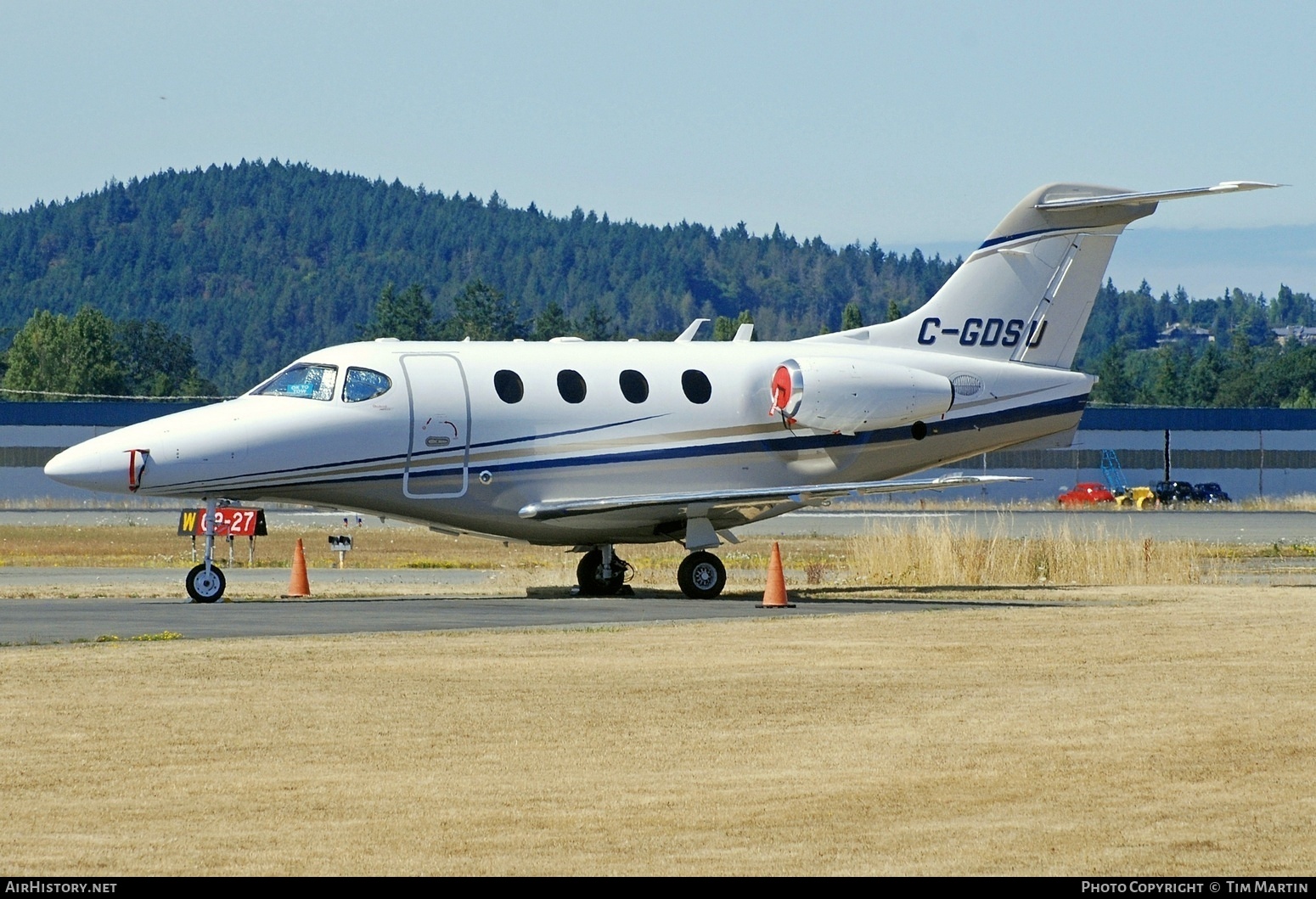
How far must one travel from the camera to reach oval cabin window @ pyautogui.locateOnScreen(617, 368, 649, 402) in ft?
85.6

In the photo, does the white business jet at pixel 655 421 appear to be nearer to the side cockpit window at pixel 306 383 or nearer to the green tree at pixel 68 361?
the side cockpit window at pixel 306 383

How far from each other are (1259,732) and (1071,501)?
73.1 meters

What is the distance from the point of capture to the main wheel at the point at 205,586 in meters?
24.2

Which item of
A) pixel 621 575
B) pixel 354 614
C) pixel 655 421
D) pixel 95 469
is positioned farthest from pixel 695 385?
pixel 95 469

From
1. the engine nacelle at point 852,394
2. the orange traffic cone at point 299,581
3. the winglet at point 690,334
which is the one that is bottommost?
the orange traffic cone at point 299,581

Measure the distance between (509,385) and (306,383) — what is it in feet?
9.09

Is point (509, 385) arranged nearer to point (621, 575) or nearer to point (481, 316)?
point (621, 575)

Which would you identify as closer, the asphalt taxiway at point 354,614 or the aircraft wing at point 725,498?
the asphalt taxiway at point 354,614

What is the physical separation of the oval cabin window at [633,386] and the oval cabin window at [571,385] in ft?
1.92

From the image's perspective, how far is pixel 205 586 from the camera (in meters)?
24.3

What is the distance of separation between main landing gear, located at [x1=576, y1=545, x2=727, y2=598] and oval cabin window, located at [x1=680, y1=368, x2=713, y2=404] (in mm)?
2213

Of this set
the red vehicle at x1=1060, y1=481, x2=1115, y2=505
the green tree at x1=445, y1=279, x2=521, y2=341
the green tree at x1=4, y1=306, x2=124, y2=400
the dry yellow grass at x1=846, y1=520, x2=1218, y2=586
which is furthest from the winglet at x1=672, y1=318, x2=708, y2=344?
the green tree at x1=445, y1=279, x2=521, y2=341

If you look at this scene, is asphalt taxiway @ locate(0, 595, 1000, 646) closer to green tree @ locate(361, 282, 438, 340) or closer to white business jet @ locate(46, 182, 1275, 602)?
white business jet @ locate(46, 182, 1275, 602)

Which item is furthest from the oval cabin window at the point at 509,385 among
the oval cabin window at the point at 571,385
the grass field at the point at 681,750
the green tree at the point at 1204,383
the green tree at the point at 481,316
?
the green tree at the point at 481,316
